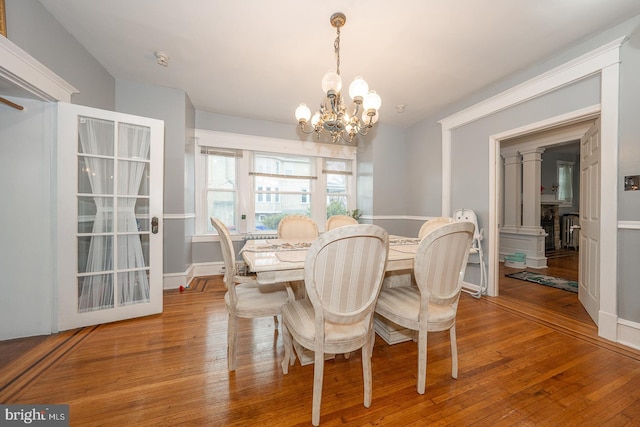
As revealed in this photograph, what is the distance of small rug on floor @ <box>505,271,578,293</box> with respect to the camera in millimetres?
3301

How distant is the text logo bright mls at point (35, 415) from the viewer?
3.84 feet

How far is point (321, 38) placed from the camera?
2143mm

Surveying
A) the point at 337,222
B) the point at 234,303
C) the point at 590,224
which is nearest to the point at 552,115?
the point at 590,224

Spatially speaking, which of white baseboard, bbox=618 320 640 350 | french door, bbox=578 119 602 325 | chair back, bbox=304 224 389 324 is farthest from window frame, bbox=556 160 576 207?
chair back, bbox=304 224 389 324

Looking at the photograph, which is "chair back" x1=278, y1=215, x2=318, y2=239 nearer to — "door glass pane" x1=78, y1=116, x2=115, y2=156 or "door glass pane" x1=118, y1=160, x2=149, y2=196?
"door glass pane" x1=118, y1=160, x2=149, y2=196

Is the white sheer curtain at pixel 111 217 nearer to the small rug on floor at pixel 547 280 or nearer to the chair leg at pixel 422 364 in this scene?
the chair leg at pixel 422 364

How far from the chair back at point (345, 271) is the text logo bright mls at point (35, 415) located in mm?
1395

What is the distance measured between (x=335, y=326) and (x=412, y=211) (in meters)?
3.47

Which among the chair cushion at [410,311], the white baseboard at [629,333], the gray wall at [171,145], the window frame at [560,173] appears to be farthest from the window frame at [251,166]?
the window frame at [560,173]

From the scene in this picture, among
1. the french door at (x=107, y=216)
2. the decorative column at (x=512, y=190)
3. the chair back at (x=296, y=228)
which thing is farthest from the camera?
the decorative column at (x=512, y=190)

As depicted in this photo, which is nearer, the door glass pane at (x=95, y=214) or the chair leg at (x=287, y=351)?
the chair leg at (x=287, y=351)

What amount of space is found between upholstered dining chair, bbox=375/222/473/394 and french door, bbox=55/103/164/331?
8.06ft

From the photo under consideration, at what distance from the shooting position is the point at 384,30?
204 cm

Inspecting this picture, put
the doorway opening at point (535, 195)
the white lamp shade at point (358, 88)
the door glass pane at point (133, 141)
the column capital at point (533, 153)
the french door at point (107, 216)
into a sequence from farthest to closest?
the column capital at point (533, 153)
the doorway opening at point (535, 195)
the door glass pane at point (133, 141)
the french door at point (107, 216)
the white lamp shade at point (358, 88)
